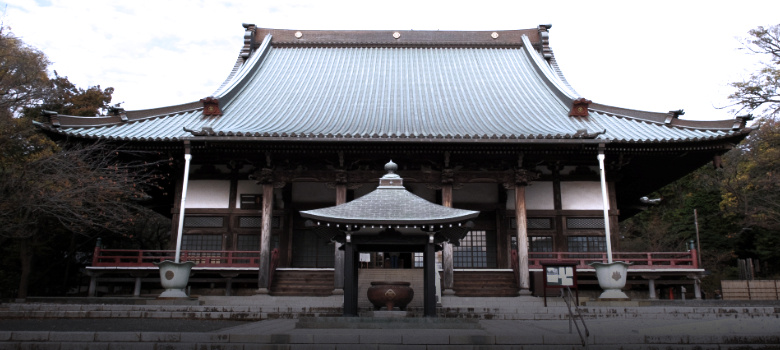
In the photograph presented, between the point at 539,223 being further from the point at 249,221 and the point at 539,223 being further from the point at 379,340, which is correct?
the point at 379,340

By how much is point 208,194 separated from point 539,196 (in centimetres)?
1008

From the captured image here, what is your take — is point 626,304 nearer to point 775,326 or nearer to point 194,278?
point 775,326

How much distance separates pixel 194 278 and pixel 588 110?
12890 mm

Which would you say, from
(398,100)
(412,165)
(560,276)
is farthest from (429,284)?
(398,100)

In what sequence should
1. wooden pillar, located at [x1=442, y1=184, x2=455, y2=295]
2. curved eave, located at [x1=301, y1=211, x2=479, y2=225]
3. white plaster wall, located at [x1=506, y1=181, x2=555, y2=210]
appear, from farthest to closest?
white plaster wall, located at [x1=506, y1=181, x2=555, y2=210], wooden pillar, located at [x1=442, y1=184, x2=455, y2=295], curved eave, located at [x1=301, y1=211, x2=479, y2=225]

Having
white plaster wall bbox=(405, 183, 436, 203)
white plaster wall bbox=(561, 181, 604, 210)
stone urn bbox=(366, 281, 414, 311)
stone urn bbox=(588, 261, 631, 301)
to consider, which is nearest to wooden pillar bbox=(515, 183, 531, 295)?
stone urn bbox=(588, 261, 631, 301)

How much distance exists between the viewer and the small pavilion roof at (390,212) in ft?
29.3

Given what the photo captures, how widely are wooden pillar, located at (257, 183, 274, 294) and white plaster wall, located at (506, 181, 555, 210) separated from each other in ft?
24.9

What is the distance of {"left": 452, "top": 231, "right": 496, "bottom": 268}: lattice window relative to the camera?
16438mm

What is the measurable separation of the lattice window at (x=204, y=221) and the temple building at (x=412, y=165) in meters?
0.04

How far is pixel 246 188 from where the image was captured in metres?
15.9

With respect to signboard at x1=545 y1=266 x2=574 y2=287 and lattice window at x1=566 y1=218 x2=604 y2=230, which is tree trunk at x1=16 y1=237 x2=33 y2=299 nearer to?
signboard at x1=545 y1=266 x2=574 y2=287

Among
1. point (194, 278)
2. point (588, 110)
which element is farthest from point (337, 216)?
point (588, 110)

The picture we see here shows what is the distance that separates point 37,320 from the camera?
9797 mm
